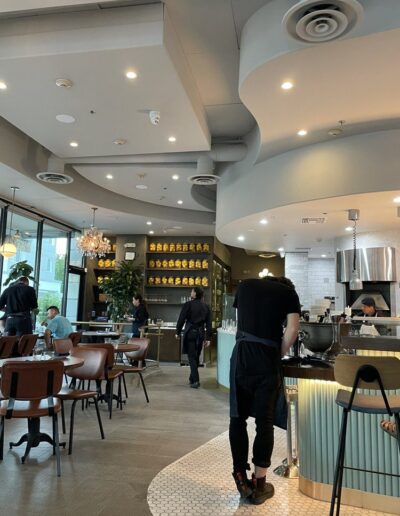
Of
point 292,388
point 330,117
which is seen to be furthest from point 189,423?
point 330,117

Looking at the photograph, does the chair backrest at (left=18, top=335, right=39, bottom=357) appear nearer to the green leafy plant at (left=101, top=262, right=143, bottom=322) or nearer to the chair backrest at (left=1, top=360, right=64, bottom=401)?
the chair backrest at (left=1, top=360, right=64, bottom=401)

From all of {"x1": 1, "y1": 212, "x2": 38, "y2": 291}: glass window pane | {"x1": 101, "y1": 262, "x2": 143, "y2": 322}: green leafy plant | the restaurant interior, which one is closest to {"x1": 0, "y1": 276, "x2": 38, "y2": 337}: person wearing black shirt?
the restaurant interior

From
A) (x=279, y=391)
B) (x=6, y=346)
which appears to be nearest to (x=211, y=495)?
(x=279, y=391)

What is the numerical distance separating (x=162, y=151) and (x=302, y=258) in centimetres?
553

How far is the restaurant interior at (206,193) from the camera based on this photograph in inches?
114

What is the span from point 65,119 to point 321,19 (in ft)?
11.3

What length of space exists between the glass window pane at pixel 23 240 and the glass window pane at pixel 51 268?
476 mm

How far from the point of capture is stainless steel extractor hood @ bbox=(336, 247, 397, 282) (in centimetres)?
714

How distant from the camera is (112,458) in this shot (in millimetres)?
3744

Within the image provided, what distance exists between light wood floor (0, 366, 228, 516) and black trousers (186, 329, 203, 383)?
959 millimetres

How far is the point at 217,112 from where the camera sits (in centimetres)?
601

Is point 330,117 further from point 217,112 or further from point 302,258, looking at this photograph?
point 302,258

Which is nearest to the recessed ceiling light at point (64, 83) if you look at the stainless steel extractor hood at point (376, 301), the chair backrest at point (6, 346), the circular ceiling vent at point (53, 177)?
the circular ceiling vent at point (53, 177)

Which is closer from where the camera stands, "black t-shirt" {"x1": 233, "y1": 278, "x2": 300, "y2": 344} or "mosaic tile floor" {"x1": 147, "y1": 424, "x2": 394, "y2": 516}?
"mosaic tile floor" {"x1": 147, "y1": 424, "x2": 394, "y2": 516}
